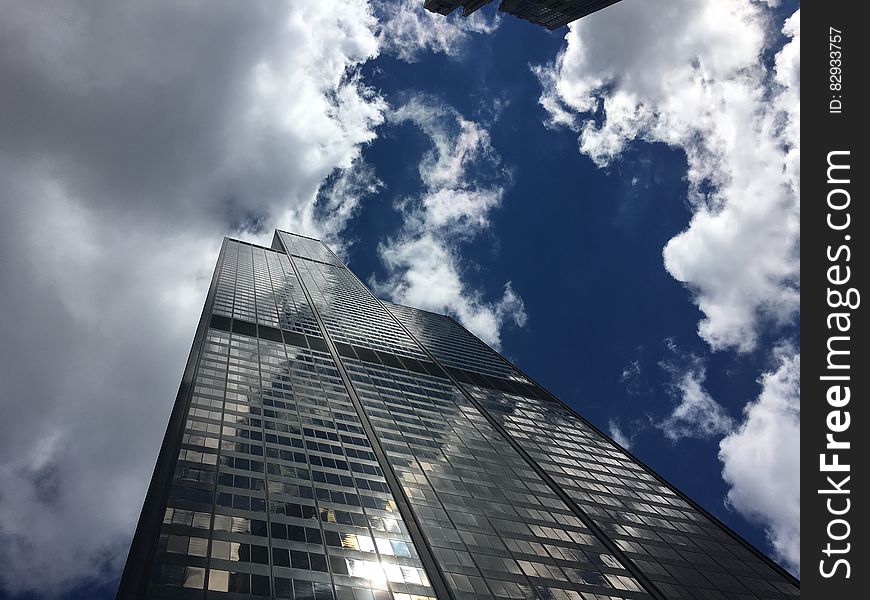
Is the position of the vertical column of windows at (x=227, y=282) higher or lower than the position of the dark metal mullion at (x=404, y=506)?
higher

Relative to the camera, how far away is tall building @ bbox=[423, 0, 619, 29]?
9956 cm

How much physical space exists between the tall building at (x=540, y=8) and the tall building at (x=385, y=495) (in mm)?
69587

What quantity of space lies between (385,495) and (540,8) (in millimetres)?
88899

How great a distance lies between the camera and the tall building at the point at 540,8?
99.6 meters

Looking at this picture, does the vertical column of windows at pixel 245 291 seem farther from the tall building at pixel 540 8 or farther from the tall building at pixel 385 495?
the tall building at pixel 540 8

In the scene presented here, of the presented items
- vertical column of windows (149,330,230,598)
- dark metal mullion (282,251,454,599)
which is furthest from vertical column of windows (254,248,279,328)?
vertical column of windows (149,330,230,598)

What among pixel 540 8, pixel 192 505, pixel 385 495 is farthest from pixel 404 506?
pixel 540 8

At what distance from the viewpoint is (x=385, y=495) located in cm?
6431

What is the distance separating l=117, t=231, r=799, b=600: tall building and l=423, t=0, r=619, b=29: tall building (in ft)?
228

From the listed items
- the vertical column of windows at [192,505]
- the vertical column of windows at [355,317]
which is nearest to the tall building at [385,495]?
the vertical column of windows at [192,505]

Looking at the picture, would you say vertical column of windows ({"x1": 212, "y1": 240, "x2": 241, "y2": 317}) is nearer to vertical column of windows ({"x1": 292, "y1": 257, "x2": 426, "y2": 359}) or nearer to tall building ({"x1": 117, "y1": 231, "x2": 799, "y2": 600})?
tall building ({"x1": 117, "y1": 231, "x2": 799, "y2": 600})

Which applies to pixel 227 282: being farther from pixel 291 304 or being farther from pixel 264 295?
pixel 291 304
